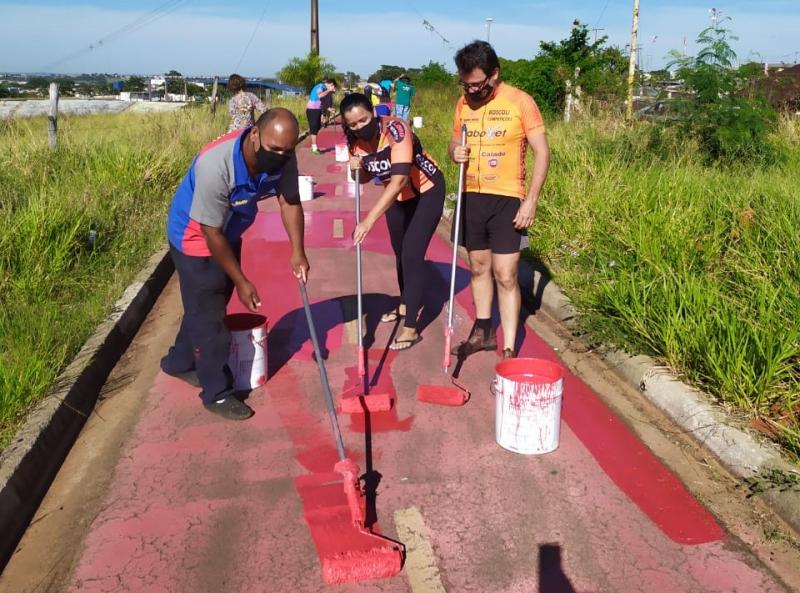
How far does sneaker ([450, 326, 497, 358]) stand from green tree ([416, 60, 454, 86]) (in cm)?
3270

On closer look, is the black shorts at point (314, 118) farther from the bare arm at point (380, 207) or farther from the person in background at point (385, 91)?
the bare arm at point (380, 207)

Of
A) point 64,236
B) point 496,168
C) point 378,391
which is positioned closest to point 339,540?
point 378,391

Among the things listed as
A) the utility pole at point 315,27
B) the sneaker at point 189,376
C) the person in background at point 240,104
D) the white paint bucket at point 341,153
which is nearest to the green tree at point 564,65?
the white paint bucket at point 341,153

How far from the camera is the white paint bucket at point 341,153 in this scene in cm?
1641

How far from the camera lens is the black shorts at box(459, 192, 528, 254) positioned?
4965mm

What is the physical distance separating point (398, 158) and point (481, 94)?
0.68 metres

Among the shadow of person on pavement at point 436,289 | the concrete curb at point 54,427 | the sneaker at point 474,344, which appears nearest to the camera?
the concrete curb at point 54,427

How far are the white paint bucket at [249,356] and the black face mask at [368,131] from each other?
1424 millimetres

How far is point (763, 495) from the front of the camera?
3.59m

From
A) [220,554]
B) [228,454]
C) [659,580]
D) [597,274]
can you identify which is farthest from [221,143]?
[597,274]

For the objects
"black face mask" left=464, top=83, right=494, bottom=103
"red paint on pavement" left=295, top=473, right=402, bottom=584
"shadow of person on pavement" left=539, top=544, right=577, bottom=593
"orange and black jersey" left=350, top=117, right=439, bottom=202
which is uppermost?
"black face mask" left=464, top=83, right=494, bottom=103

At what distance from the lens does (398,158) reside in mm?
4914

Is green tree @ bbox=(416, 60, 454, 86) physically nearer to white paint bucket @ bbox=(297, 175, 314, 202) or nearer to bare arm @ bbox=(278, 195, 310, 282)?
white paint bucket @ bbox=(297, 175, 314, 202)

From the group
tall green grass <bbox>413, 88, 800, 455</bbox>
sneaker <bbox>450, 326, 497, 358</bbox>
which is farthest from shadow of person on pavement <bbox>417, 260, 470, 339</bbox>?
tall green grass <bbox>413, 88, 800, 455</bbox>
